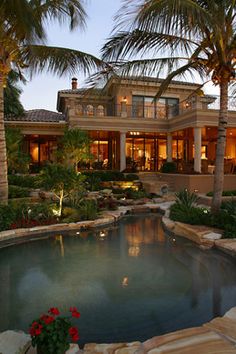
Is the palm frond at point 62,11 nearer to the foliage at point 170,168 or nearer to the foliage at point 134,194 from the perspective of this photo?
the foliage at point 134,194

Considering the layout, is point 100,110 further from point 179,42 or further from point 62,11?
point 179,42

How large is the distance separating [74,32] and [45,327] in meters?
10.3

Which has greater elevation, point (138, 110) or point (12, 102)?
point (12, 102)

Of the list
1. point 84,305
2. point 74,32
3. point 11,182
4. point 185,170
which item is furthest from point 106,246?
point 185,170

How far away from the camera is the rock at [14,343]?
A: 3416mm

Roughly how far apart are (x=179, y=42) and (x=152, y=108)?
14299 millimetres

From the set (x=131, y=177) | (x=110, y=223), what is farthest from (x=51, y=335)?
(x=131, y=177)

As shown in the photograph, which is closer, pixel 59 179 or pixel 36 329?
pixel 36 329

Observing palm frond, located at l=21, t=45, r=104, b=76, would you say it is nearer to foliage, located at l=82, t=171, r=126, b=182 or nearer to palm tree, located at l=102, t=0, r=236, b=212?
palm tree, located at l=102, t=0, r=236, b=212

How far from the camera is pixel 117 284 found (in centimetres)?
584

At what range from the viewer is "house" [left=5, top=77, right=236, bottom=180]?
1909 centimetres

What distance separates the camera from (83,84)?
29.7 ft

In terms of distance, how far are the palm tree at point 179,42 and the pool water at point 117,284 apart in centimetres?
336

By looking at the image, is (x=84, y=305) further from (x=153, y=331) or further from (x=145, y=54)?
(x=145, y=54)
